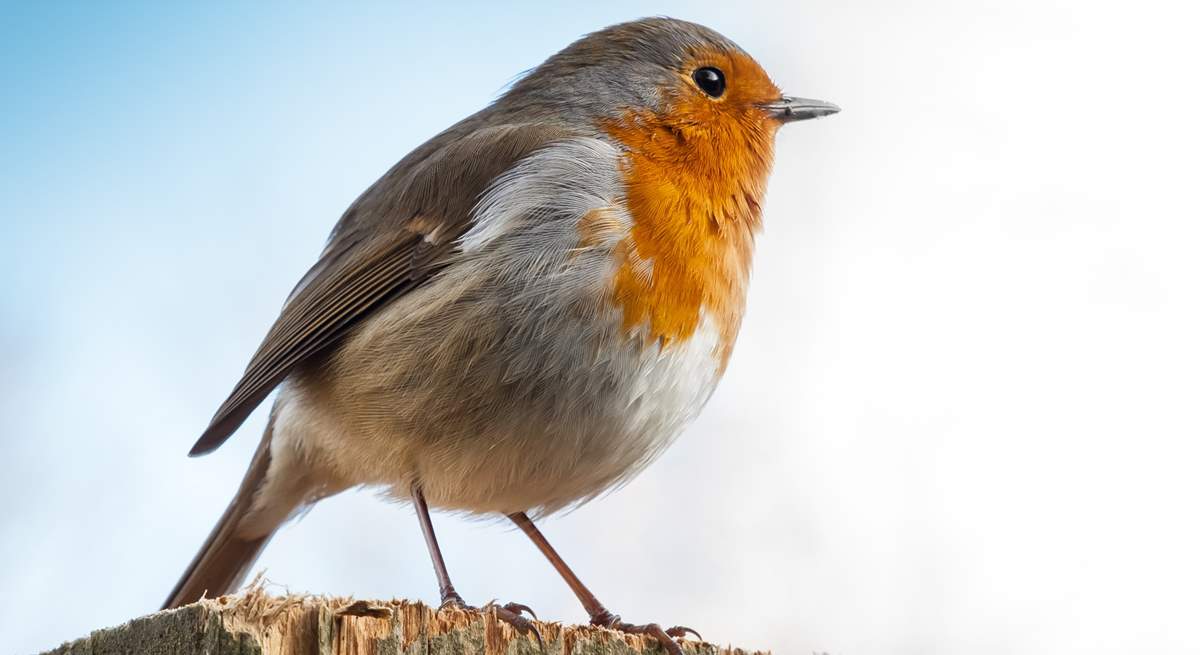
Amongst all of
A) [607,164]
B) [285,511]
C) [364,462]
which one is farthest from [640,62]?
[285,511]

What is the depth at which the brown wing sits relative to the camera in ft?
10.6

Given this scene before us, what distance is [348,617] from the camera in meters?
1.89

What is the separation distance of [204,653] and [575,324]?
1.30 m

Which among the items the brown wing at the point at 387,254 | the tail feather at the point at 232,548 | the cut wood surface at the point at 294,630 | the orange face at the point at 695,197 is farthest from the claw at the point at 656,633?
the tail feather at the point at 232,548

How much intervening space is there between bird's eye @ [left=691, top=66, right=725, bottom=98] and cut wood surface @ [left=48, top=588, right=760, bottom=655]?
2.03 meters

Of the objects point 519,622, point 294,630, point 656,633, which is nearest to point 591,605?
point 656,633

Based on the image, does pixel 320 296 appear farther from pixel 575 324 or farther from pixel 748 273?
pixel 748 273

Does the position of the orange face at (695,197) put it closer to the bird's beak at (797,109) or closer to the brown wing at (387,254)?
the bird's beak at (797,109)

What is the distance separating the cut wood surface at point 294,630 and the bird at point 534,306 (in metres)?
0.63

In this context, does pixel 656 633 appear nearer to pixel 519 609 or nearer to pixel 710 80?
pixel 519 609

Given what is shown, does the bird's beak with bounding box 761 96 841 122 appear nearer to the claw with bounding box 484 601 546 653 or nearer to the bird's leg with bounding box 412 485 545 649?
the bird's leg with bounding box 412 485 545 649

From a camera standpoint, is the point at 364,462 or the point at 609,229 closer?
the point at 609,229

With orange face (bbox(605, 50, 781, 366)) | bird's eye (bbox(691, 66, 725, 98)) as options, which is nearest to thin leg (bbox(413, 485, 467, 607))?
orange face (bbox(605, 50, 781, 366))

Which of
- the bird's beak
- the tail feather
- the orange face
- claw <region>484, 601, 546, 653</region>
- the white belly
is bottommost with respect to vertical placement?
the tail feather
